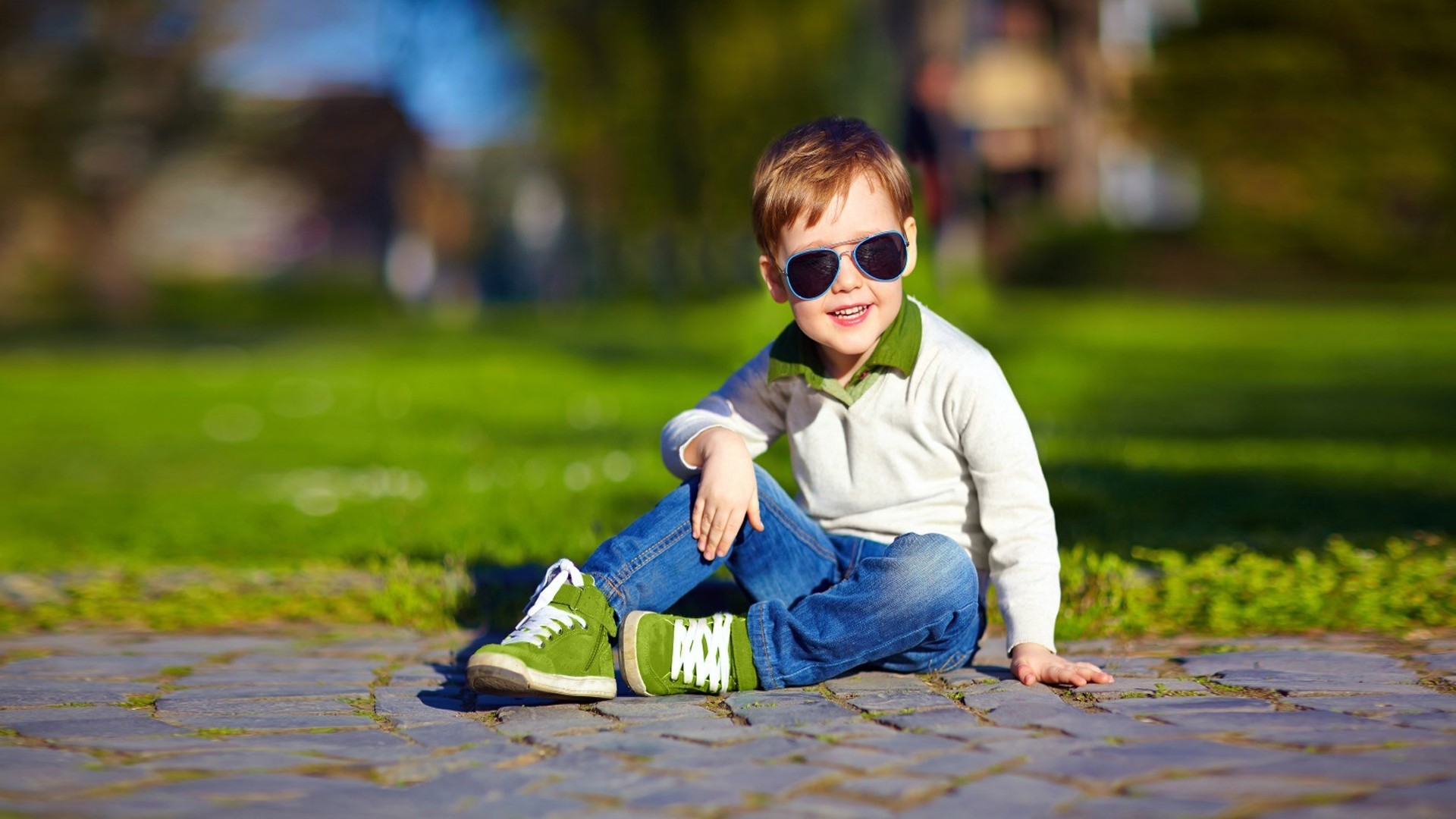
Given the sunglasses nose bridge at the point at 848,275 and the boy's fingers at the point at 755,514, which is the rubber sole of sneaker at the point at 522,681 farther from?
the sunglasses nose bridge at the point at 848,275

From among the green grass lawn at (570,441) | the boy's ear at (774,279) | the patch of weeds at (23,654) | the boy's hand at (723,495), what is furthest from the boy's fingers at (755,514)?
the patch of weeds at (23,654)

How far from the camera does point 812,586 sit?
3.24m

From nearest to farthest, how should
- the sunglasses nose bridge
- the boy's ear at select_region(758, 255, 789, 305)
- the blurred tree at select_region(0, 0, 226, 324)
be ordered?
1. the sunglasses nose bridge
2. the boy's ear at select_region(758, 255, 789, 305)
3. the blurred tree at select_region(0, 0, 226, 324)

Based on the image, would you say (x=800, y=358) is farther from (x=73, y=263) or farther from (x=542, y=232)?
(x=542, y=232)

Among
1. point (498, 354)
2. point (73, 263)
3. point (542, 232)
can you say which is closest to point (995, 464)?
point (498, 354)

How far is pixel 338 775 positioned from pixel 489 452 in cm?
526

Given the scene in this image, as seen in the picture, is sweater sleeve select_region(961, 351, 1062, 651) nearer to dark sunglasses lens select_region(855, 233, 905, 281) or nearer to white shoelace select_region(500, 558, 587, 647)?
dark sunglasses lens select_region(855, 233, 905, 281)

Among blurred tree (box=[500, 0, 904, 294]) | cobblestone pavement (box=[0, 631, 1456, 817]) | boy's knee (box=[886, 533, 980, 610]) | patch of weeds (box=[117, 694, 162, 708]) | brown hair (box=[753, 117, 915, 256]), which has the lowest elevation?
cobblestone pavement (box=[0, 631, 1456, 817])

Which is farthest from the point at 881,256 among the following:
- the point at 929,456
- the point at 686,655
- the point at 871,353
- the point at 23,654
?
the point at 23,654

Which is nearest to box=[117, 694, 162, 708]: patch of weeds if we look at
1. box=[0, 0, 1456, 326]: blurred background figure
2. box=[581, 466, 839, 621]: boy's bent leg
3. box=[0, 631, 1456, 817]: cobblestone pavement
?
box=[0, 631, 1456, 817]: cobblestone pavement

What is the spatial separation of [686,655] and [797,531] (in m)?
0.39

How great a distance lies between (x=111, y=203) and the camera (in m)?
31.8

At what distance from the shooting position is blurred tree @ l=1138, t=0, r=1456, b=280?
2667 centimetres

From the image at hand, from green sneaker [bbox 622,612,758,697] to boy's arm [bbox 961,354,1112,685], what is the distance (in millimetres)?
544
